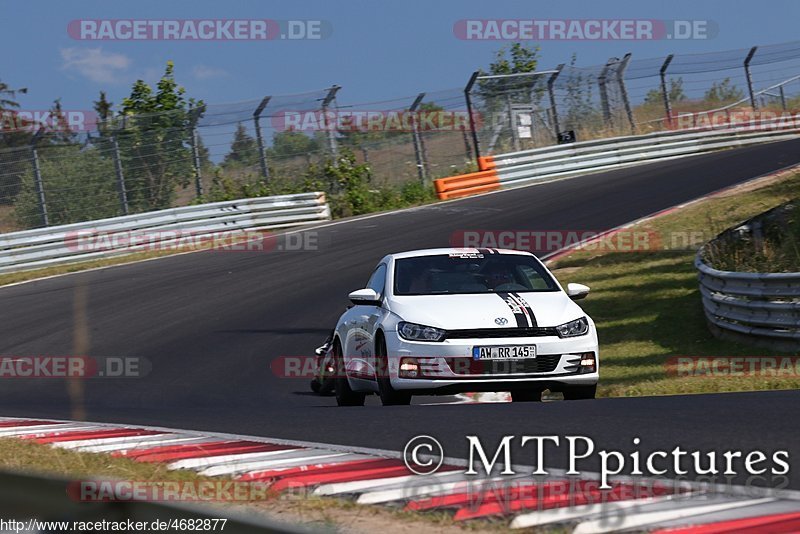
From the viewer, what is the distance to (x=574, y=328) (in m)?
9.20

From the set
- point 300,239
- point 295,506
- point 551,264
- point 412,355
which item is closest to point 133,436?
point 412,355

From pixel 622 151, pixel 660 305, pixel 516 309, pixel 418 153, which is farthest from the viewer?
pixel 622 151

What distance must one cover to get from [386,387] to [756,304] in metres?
5.40

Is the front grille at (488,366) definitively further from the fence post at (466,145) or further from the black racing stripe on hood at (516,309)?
the fence post at (466,145)

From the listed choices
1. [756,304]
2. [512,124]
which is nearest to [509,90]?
[512,124]

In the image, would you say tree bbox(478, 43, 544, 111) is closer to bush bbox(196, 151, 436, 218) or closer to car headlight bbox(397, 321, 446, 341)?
bush bbox(196, 151, 436, 218)

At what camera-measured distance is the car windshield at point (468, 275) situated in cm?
→ 995

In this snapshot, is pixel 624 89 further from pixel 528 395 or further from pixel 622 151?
pixel 528 395

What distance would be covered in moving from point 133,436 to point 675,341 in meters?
8.23

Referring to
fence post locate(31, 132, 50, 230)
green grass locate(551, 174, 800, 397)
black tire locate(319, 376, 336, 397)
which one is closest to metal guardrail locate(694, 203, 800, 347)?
green grass locate(551, 174, 800, 397)

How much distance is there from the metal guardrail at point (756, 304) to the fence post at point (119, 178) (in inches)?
625

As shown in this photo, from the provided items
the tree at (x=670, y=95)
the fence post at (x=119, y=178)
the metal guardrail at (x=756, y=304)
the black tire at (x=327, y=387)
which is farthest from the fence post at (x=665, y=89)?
the black tire at (x=327, y=387)

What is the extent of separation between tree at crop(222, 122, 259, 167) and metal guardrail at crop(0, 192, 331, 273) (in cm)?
205

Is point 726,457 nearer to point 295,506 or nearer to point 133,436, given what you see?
point 295,506
